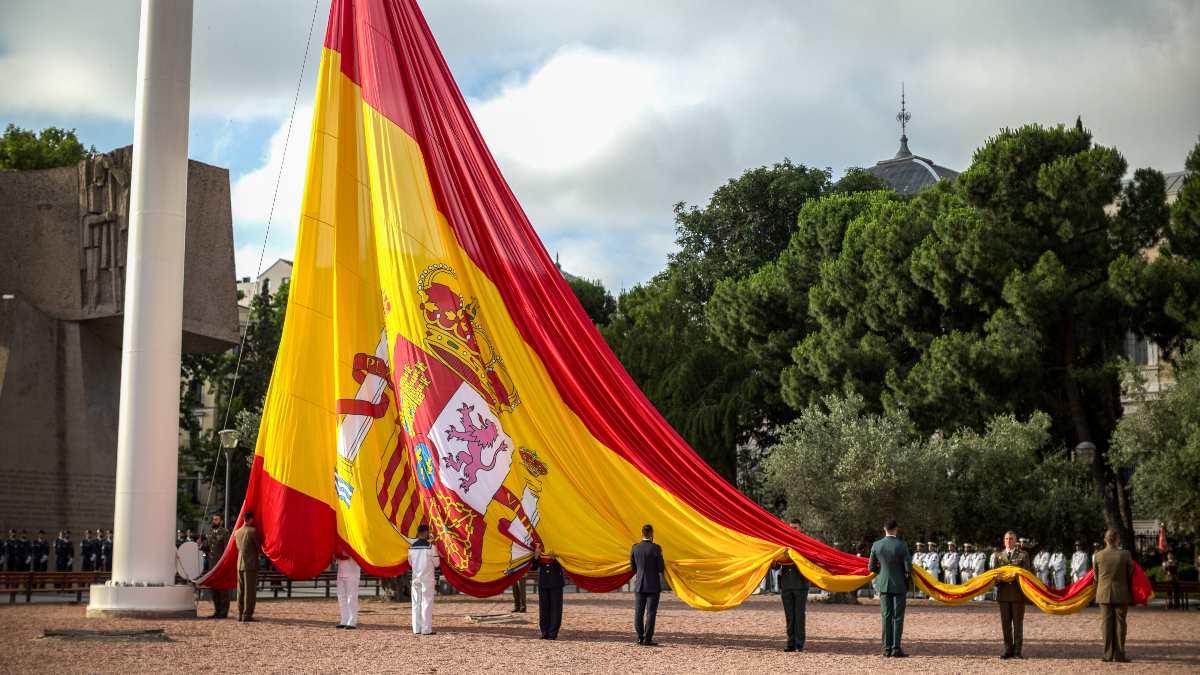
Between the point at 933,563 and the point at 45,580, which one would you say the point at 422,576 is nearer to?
the point at 45,580

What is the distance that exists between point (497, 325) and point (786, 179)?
3588 cm

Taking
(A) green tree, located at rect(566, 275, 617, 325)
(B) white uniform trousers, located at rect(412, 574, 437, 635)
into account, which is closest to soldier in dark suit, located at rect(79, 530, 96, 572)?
(B) white uniform trousers, located at rect(412, 574, 437, 635)

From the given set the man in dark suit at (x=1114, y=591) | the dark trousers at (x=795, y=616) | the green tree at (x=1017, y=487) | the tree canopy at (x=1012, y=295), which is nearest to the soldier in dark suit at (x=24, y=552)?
the dark trousers at (x=795, y=616)

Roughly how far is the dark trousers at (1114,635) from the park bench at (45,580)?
1787cm

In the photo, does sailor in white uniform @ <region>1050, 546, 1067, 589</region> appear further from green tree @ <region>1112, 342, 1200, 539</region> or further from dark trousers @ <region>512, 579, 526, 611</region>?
dark trousers @ <region>512, 579, 526, 611</region>

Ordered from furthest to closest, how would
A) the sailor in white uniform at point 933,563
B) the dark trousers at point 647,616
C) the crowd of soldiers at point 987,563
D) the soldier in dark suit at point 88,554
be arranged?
the sailor in white uniform at point 933,563 → the crowd of soldiers at point 987,563 → the soldier in dark suit at point 88,554 → the dark trousers at point 647,616

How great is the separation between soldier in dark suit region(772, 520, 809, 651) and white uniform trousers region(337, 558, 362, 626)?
604 centimetres

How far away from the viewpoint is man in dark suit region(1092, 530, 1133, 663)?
49.6ft

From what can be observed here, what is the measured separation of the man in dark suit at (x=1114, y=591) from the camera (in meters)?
15.1

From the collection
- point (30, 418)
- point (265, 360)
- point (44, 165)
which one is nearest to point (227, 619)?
point (30, 418)

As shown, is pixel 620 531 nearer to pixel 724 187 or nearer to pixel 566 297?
pixel 566 297

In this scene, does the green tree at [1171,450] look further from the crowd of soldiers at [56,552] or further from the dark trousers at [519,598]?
the crowd of soldiers at [56,552]

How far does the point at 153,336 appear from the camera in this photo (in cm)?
1856

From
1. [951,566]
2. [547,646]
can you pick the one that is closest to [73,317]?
[547,646]
